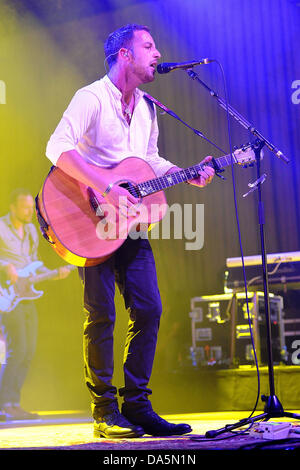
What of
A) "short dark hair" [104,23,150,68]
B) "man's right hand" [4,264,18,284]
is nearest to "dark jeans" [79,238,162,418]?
"short dark hair" [104,23,150,68]

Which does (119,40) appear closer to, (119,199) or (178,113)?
(119,199)

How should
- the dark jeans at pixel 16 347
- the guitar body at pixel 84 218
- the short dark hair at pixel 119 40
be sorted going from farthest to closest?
the dark jeans at pixel 16 347, the short dark hair at pixel 119 40, the guitar body at pixel 84 218

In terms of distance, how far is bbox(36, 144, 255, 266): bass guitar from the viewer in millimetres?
2562

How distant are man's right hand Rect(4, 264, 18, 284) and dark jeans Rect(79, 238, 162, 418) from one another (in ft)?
8.39

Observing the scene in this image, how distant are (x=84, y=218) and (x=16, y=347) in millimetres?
2839

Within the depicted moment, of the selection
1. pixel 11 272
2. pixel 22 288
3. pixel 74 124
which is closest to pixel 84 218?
pixel 74 124

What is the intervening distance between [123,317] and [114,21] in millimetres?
3173

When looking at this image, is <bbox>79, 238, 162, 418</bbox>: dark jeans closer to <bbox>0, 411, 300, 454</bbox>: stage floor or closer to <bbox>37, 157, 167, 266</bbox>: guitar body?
<bbox>37, 157, 167, 266</bbox>: guitar body

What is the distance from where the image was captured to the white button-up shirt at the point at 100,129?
2.65m

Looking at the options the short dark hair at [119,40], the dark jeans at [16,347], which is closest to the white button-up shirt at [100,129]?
the short dark hair at [119,40]

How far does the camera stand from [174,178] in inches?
111

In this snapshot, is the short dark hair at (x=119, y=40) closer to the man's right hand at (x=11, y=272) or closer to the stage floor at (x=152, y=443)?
the stage floor at (x=152, y=443)

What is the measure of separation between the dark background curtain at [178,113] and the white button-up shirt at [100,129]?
2825 mm

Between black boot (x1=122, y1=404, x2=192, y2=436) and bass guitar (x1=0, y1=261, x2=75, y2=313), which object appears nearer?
black boot (x1=122, y1=404, x2=192, y2=436)
